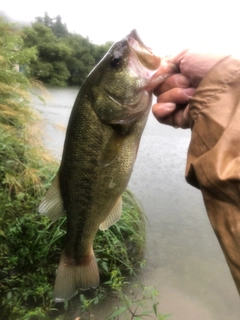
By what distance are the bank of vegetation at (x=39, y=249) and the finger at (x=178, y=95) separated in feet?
5.54

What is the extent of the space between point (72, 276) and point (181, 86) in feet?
4.42

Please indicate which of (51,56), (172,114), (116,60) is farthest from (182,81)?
(51,56)

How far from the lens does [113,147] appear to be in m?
1.91

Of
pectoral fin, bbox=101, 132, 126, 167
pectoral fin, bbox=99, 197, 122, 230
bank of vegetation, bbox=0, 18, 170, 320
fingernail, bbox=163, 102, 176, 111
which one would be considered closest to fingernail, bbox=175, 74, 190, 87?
fingernail, bbox=163, 102, 176, 111

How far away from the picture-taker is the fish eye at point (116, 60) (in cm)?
188

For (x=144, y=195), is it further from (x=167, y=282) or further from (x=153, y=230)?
(x=167, y=282)

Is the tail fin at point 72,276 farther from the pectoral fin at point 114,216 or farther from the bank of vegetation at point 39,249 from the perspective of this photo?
the bank of vegetation at point 39,249

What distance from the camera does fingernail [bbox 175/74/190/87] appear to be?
1768mm

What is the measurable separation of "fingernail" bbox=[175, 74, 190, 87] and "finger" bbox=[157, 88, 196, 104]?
0.02 metres

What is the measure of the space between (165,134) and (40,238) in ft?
33.4

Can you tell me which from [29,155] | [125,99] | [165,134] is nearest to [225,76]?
[125,99]

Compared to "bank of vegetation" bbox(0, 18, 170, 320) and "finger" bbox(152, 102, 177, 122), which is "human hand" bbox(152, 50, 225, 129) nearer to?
"finger" bbox(152, 102, 177, 122)

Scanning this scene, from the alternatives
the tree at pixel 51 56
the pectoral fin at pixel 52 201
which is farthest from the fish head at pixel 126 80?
→ the tree at pixel 51 56

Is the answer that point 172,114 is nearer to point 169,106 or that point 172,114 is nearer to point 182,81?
point 169,106
